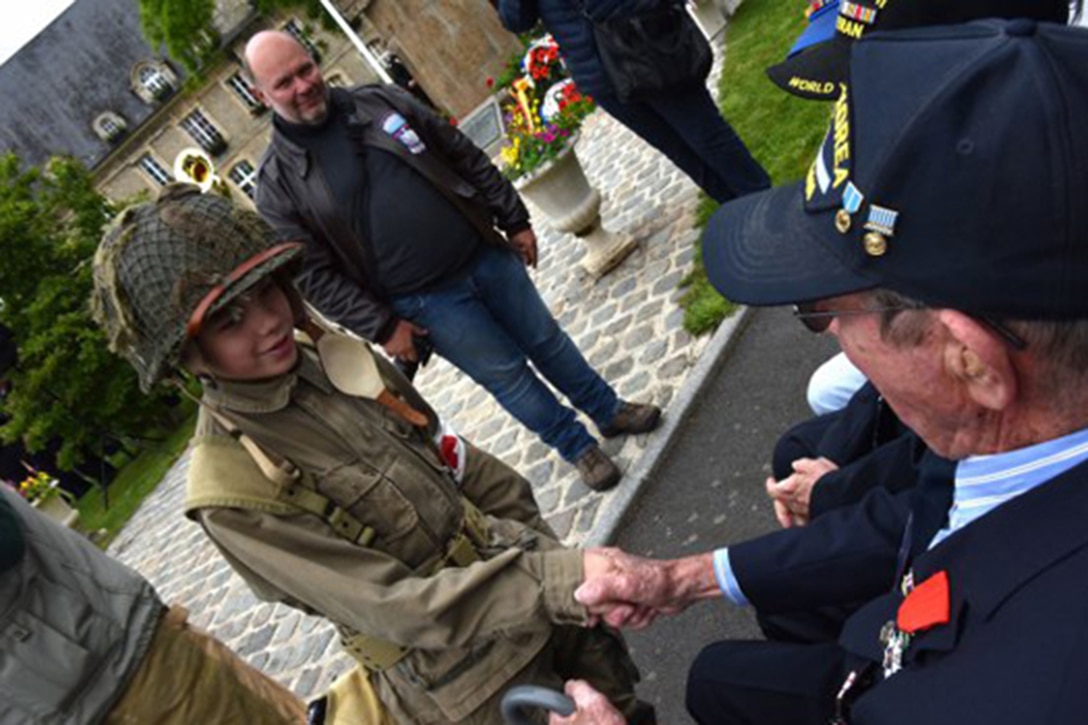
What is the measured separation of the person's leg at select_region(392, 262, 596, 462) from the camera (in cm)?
397

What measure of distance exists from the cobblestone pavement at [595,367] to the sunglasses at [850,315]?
3.07 m

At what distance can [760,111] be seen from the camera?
7676 mm

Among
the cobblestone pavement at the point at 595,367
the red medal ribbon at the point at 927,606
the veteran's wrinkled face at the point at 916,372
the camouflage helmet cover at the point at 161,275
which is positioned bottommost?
the cobblestone pavement at the point at 595,367

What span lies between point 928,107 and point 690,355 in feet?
13.3

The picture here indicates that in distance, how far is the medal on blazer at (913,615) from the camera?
127cm

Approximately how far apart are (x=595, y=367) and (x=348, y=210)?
2702mm

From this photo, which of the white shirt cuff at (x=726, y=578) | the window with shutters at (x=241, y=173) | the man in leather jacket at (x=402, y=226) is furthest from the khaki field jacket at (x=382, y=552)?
the window with shutters at (x=241, y=173)

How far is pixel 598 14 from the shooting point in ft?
13.6

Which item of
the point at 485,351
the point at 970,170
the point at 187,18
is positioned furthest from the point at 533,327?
the point at 187,18

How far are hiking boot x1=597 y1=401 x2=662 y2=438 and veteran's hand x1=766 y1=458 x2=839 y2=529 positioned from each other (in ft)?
7.09

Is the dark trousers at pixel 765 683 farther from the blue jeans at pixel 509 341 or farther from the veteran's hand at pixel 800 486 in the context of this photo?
the blue jeans at pixel 509 341

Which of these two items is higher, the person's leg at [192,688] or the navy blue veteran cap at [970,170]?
the navy blue veteran cap at [970,170]

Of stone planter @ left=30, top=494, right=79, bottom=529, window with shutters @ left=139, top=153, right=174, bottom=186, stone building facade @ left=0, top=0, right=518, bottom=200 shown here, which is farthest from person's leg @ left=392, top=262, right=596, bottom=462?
window with shutters @ left=139, top=153, right=174, bottom=186

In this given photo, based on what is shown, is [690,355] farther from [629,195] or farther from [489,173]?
[629,195]
